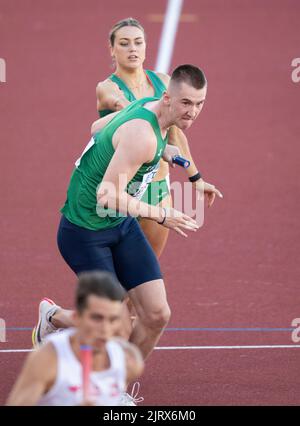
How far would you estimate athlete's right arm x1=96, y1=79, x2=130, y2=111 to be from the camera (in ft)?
23.8

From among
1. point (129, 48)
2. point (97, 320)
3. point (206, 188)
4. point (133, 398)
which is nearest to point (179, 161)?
point (206, 188)

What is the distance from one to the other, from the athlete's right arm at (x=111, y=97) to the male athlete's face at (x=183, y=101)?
1.30m

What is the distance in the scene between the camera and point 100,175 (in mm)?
6215

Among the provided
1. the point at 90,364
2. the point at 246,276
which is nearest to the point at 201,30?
the point at 246,276

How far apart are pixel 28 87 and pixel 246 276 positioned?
6876 millimetres

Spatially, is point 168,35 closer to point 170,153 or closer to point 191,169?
point 191,169

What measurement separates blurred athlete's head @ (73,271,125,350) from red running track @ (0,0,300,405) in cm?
239

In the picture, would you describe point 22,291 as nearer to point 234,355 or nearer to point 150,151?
point 234,355

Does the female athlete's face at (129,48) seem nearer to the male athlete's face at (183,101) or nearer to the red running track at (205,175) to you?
the male athlete's face at (183,101)

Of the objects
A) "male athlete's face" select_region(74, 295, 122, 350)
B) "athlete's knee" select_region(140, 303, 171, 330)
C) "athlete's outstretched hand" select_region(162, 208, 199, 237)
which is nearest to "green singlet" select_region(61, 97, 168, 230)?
"athlete's outstretched hand" select_region(162, 208, 199, 237)

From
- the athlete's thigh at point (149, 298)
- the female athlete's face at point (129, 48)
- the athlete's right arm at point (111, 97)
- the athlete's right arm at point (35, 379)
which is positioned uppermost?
the female athlete's face at point (129, 48)

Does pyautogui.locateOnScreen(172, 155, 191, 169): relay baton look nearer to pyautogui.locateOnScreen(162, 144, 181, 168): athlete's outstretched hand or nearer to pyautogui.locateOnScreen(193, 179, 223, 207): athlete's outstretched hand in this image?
pyautogui.locateOnScreen(162, 144, 181, 168): athlete's outstretched hand

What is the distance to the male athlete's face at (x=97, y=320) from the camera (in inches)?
166

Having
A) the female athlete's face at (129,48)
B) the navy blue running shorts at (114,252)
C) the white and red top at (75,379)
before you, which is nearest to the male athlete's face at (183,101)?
the navy blue running shorts at (114,252)
